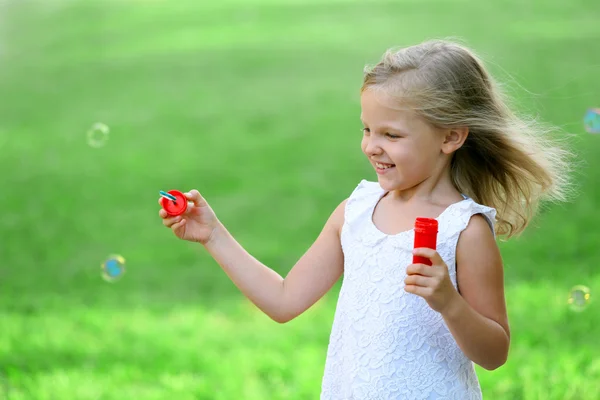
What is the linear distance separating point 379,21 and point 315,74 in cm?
336

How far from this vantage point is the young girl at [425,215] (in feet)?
6.81

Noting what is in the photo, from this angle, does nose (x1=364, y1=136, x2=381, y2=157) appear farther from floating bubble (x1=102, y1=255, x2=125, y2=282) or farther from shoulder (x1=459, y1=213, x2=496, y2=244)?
floating bubble (x1=102, y1=255, x2=125, y2=282)

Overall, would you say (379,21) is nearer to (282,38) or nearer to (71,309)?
(282,38)

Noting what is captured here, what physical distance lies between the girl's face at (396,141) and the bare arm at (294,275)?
24cm

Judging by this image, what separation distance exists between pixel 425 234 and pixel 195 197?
0.70 metres

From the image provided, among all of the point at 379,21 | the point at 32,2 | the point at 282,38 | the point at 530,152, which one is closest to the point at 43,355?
the point at 530,152

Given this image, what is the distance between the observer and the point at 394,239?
215 centimetres

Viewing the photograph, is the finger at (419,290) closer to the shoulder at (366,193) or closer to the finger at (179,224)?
the shoulder at (366,193)

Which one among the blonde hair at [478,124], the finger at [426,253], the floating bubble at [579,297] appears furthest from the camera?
the floating bubble at [579,297]

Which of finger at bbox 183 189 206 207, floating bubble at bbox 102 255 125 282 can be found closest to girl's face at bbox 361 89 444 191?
finger at bbox 183 189 206 207

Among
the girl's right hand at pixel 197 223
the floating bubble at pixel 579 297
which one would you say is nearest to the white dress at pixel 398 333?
the girl's right hand at pixel 197 223

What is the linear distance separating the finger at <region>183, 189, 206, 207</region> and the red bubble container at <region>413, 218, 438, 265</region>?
2.16 feet

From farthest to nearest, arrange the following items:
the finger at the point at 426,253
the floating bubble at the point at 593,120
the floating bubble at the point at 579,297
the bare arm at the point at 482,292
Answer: the floating bubble at the point at 593,120 < the floating bubble at the point at 579,297 < the bare arm at the point at 482,292 < the finger at the point at 426,253

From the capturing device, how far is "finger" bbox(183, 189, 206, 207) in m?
2.32
